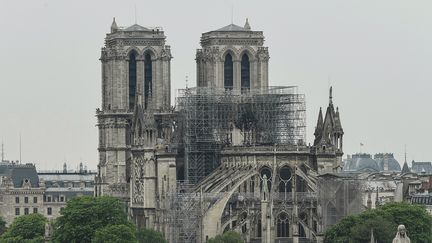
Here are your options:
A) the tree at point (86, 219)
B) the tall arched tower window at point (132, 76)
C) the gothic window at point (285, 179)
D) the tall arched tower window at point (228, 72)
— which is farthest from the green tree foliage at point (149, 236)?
the tall arched tower window at point (132, 76)

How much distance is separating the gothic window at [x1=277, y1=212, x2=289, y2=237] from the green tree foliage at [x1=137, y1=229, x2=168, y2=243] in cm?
919

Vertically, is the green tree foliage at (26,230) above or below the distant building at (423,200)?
below

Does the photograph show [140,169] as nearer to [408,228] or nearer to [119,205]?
[119,205]

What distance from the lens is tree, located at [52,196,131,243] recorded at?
470ft

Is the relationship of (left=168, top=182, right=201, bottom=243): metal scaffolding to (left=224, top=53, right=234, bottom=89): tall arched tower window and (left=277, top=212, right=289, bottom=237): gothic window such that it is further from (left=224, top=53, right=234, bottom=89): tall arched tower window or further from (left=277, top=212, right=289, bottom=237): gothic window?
(left=224, top=53, right=234, bottom=89): tall arched tower window

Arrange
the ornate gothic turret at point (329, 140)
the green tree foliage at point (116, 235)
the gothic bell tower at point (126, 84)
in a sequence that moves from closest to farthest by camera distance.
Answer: the green tree foliage at point (116, 235)
the ornate gothic turret at point (329, 140)
the gothic bell tower at point (126, 84)

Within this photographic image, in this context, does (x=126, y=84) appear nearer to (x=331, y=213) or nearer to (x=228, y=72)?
(x=228, y=72)

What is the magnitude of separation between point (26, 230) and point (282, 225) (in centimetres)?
1889

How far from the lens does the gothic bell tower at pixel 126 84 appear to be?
173 meters

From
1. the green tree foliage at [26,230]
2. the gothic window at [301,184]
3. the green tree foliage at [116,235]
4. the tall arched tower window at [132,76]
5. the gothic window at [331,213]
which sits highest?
the tall arched tower window at [132,76]

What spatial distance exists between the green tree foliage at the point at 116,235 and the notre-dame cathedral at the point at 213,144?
13938 mm

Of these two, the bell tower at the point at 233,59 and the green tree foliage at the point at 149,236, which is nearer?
the green tree foliage at the point at 149,236

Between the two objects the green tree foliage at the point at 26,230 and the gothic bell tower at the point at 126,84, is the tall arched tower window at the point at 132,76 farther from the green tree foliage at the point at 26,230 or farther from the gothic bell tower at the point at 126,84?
the green tree foliage at the point at 26,230

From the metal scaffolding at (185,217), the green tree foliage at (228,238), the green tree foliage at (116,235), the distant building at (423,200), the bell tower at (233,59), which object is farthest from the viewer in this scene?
the bell tower at (233,59)
